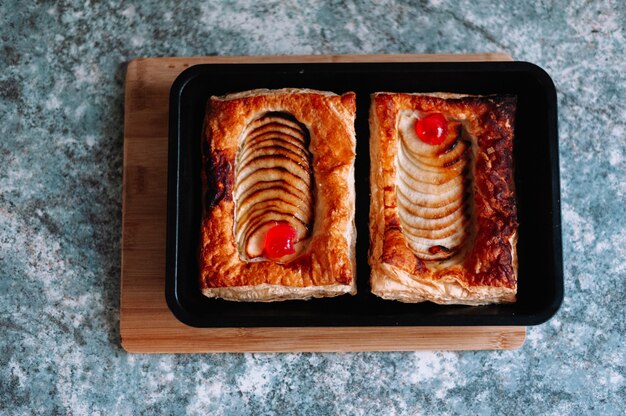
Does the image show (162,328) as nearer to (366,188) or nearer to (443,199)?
(366,188)

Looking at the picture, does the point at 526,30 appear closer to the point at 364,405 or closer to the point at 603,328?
the point at 603,328

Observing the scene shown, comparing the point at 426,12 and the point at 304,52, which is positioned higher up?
the point at 426,12

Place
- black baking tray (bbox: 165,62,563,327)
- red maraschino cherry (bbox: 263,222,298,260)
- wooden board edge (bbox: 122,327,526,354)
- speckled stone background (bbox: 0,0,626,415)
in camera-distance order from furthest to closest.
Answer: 1. speckled stone background (bbox: 0,0,626,415)
2. wooden board edge (bbox: 122,327,526,354)
3. red maraschino cherry (bbox: 263,222,298,260)
4. black baking tray (bbox: 165,62,563,327)

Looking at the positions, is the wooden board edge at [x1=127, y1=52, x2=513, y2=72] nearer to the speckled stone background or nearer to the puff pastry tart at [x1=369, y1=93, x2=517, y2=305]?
the speckled stone background

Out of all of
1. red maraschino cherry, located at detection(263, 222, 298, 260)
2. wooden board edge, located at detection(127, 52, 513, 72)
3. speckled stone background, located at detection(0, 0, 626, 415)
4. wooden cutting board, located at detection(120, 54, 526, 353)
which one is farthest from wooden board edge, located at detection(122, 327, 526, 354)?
wooden board edge, located at detection(127, 52, 513, 72)

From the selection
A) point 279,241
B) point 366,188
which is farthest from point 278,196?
point 366,188

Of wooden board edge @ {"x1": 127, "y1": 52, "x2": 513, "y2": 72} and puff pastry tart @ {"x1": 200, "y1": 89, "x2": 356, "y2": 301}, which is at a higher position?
wooden board edge @ {"x1": 127, "y1": 52, "x2": 513, "y2": 72}

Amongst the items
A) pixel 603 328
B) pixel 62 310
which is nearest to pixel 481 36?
pixel 603 328
